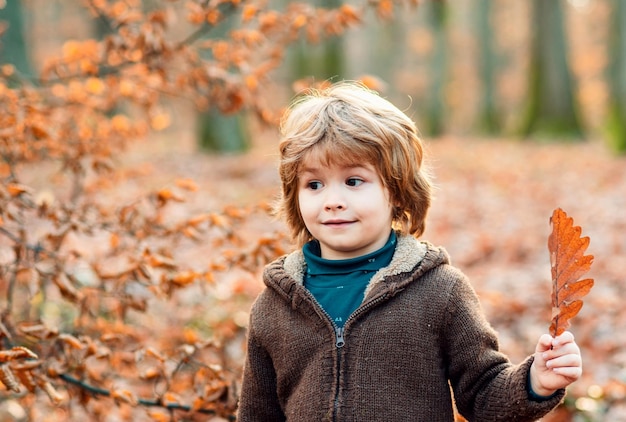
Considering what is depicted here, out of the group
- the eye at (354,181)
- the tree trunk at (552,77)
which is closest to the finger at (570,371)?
the eye at (354,181)

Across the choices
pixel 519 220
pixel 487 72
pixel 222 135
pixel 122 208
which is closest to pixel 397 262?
pixel 122 208

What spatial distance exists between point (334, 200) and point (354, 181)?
4.1 inches

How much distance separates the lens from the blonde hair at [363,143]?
7.51ft

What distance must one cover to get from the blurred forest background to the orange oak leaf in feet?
3.67

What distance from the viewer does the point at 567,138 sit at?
17.5 m

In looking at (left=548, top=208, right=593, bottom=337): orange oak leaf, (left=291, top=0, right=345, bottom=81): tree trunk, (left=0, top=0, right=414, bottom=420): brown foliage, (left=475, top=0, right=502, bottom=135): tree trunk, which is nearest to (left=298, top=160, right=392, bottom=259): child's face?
(left=548, top=208, right=593, bottom=337): orange oak leaf

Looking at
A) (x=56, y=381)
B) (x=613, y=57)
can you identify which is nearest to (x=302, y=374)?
(x=56, y=381)

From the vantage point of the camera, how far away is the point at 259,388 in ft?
8.27

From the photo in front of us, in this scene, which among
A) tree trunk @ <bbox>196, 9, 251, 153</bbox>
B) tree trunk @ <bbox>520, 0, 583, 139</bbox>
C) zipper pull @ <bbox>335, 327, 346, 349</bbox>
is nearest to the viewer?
zipper pull @ <bbox>335, 327, 346, 349</bbox>

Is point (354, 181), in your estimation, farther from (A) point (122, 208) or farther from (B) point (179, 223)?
(A) point (122, 208)

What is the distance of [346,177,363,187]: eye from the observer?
2.32m

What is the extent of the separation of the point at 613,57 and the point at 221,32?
280 inches

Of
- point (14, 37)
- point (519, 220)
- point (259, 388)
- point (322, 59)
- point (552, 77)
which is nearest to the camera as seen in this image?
point (259, 388)

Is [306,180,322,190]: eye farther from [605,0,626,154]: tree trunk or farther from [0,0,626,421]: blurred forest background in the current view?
[605,0,626,154]: tree trunk
